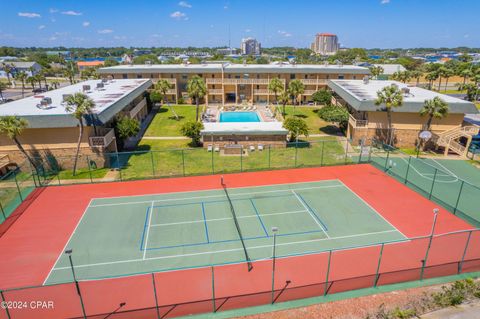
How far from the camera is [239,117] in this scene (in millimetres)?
55969

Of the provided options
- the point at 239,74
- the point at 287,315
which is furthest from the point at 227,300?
the point at 239,74

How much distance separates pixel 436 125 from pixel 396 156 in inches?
363

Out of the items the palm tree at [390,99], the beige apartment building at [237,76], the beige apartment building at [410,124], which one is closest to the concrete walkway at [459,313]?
the beige apartment building at [410,124]

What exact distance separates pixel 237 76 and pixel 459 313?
Result: 57.9m

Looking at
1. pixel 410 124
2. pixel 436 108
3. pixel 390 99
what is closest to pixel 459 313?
pixel 390 99

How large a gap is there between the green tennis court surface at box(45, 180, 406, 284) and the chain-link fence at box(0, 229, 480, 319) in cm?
124

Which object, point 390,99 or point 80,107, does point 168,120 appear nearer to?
point 80,107

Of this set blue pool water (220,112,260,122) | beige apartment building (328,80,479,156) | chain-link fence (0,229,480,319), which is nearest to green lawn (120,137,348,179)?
beige apartment building (328,80,479,156)

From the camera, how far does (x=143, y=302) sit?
1518 cm

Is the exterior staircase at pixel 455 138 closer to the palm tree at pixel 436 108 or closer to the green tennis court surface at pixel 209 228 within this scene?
the palm tree at pixel 436 108

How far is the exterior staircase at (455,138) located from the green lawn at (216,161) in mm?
11753

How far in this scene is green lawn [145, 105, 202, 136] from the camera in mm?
46750

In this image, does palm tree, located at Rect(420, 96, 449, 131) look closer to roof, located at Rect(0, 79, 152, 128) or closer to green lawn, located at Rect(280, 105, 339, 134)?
green lawn, located at Rect(280, 105, 339, 134)

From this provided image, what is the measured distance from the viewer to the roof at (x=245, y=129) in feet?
128
